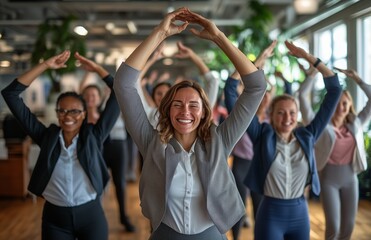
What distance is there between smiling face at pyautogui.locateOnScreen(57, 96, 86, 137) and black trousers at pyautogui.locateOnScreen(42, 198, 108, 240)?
1.47 feet

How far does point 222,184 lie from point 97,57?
14134 millimetres

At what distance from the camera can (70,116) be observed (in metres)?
2.62

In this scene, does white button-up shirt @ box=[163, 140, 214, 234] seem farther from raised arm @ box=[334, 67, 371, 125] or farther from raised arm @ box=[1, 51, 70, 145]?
raised arm @ box=[334, 67, 371, 125]

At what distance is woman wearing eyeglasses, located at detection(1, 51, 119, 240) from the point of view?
2471 mm

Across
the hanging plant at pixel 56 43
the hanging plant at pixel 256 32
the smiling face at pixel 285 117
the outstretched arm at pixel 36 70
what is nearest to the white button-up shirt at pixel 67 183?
the outstretched arm at pixel 36 70

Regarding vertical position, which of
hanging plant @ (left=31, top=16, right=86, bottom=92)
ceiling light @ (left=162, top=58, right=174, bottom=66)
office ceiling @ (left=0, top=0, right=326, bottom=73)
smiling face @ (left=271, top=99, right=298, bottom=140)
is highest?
ceiling light @ (left=162, top=58, right=174, bottom=66)

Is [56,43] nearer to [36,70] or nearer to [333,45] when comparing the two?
[333,45]

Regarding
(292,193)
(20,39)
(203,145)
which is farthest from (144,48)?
(20,39)

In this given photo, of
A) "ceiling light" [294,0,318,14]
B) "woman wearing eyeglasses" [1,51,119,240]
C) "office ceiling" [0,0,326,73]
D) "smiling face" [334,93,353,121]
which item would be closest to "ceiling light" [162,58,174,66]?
"office ceiling" [0,0,326,73]

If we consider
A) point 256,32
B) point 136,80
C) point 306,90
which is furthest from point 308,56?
point 256,32

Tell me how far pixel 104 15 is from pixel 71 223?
9.51 m

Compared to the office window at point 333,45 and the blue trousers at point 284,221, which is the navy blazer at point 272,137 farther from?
the office window at point 333,45

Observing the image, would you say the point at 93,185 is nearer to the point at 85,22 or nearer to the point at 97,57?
the point at 85,22

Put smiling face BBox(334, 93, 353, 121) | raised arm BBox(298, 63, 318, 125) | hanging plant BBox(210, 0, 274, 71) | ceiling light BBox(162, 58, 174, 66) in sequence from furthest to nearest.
Answer: 1. ceiling light BBox(162, 58, 174, 66)
2. hanging plant BBox(210, 0, 274, 71)
3. smiling face BBox(334, 93, 353, 121)
4. raised arm BBox(298, 63, 318, 125)
